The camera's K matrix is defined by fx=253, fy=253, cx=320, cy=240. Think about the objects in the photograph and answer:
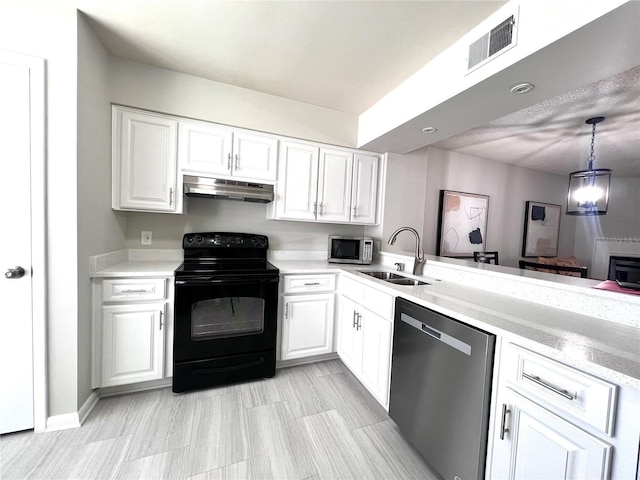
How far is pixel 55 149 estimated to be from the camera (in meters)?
1.46

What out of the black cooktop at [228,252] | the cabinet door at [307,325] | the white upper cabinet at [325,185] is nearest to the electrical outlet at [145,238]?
the black cooktop at [228,252]

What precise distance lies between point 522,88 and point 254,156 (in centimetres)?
196

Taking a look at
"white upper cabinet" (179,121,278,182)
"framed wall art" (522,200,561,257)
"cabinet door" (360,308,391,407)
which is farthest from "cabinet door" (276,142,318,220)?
"framed wall art" (522,200,561,257)

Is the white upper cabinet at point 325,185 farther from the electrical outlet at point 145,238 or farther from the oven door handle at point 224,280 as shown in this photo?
the electrical outlet at point 145,238

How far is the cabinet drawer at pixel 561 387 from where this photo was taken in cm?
77

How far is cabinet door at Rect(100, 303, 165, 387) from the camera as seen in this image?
5.80 feet

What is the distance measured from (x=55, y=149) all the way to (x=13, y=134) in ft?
0.61

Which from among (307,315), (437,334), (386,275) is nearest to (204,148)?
(307,315)

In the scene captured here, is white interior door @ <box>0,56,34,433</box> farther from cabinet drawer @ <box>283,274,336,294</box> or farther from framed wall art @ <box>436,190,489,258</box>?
framed wall art @ <box>436,190,489,258</box>

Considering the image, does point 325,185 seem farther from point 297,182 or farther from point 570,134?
point 570,134

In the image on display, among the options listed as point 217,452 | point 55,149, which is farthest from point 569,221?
point 55,149

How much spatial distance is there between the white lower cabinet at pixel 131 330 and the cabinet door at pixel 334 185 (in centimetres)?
155

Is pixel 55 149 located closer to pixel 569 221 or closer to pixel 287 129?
pixel 287 129

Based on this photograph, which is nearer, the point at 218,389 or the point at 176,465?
the point at 176,465
